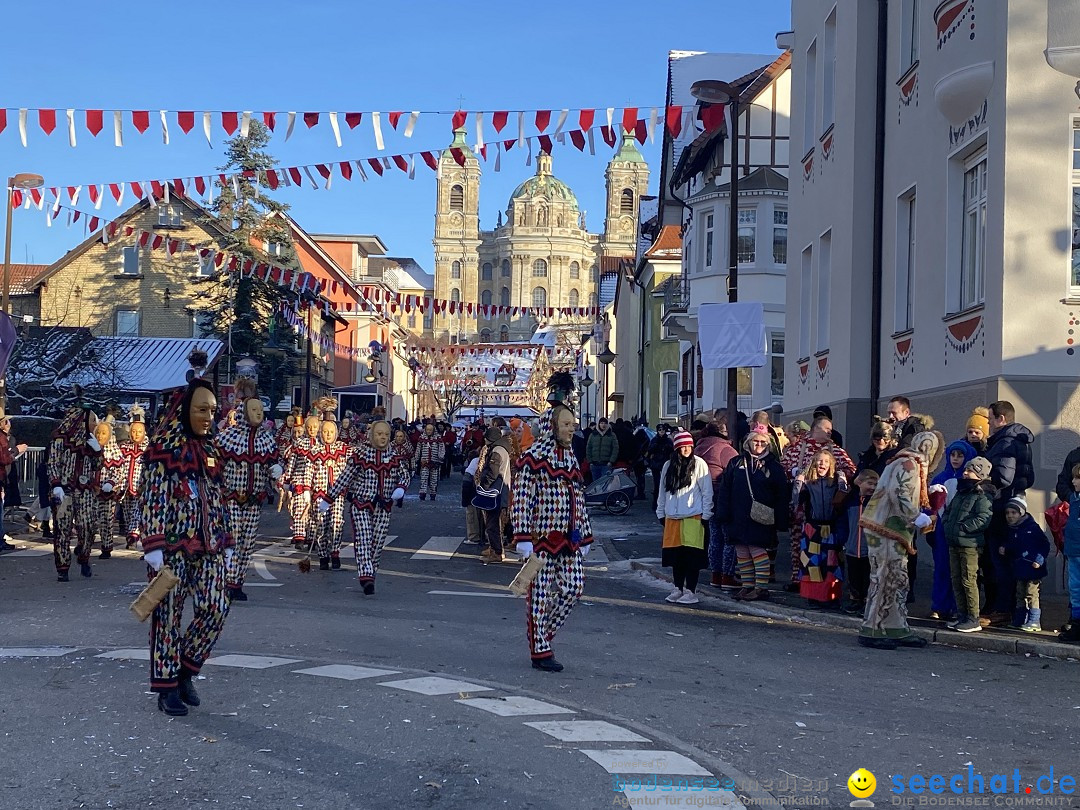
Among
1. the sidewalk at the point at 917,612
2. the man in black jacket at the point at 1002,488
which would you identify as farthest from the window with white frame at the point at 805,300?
the man in black jacket at the point at 1002,488

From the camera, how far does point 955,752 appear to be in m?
6.51

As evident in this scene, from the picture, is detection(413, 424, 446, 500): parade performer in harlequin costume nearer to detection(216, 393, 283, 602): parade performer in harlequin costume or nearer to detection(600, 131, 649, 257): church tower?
detection(216, 393, 283, 602): parade performer in harlequin costume

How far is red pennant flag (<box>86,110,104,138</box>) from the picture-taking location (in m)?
16.3

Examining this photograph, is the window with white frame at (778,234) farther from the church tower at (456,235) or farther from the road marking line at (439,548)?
the church tower at (456,235)

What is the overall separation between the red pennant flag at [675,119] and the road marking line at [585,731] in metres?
10.9

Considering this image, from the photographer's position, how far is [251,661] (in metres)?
8.53

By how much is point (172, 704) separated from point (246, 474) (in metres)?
5.23

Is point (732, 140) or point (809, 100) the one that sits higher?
point (809, 100)

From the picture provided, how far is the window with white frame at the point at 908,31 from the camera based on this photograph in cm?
1684

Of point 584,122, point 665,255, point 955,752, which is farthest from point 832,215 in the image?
point 665,255

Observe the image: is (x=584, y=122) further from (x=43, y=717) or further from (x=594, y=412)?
(x=594, y=412)

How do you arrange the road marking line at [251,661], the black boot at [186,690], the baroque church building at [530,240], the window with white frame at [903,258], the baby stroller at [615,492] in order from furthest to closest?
the baroque church building at [530,240], the baby stroller at [615,492], the window with white frame at [903,258], the road marking line at [251,661], the black boot at [186,690]

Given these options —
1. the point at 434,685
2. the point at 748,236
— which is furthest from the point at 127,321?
the point at 434,685

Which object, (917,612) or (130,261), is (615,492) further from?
(130,261)
